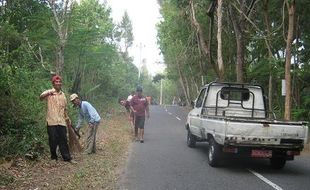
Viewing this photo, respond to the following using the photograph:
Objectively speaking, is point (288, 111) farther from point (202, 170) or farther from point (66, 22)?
point (66, 22)

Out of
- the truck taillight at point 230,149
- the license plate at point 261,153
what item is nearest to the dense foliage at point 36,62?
the truck taillight at point 230,149

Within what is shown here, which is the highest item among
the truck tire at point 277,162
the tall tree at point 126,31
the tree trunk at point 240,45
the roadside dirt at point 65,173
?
the tall tree at point 126,31

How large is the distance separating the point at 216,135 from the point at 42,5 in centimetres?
1629

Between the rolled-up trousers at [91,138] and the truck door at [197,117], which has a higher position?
the truck door at [197,117]

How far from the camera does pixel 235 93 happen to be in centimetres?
1431

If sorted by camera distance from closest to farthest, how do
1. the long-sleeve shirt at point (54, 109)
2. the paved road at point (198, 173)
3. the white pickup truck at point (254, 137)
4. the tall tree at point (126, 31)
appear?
the paved road at point (198, 173) < the white pickup truck at point (254, 137) < the long-sleeve shirt at point (54, 109) < the tall tree at point (126, 31)

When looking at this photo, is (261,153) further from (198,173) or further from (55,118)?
(55,118)

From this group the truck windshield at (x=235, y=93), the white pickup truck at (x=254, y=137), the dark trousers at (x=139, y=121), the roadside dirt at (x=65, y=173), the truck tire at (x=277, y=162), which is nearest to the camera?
the roadside dirt at (x=65, y=173)

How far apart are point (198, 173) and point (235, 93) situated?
4313 millimetres

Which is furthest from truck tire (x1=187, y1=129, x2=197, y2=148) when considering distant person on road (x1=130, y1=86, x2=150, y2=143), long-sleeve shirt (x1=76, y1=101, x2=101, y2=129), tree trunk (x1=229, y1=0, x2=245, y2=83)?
tree trunk (x1=229, y1=0, x2=245, y2=83)

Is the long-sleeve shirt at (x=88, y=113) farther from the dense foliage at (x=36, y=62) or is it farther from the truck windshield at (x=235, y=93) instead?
the truck windshield at (x=235, y=93)

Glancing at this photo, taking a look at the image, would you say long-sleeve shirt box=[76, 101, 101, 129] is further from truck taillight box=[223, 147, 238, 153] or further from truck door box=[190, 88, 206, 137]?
truck taillight box=[223, 147, 238, 153]

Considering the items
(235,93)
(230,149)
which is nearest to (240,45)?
(235,93)

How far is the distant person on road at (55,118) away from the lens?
11.1 m
